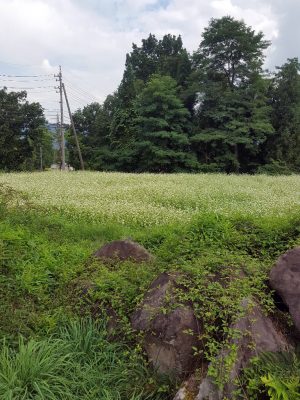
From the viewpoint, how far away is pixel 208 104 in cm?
4509

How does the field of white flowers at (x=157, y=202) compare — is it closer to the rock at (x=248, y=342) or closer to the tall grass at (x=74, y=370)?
the rock at (x=248, y=342)

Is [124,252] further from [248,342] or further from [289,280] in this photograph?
[248,342]

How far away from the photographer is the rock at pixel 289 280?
4016 millimetres

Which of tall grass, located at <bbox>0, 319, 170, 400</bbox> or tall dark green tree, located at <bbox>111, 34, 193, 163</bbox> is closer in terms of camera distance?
tall grass, located at <bbox>0, 319, 170, 400</bbox>

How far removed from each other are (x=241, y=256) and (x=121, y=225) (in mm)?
5404

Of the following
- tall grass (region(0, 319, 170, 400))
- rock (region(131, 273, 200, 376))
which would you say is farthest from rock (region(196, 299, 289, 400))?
tall grass (region(0, 319, 170, 400))

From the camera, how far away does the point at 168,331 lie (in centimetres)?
401

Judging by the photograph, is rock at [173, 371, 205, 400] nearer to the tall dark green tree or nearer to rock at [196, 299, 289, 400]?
rock at [196, 299, 289, 400]

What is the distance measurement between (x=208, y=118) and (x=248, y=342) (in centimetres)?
4355

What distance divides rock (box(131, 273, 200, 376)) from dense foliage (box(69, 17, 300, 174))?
37.4 m

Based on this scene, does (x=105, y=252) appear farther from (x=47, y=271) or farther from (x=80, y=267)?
(x=47, y=271)

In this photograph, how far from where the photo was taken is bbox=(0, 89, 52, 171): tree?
48106 millimetres

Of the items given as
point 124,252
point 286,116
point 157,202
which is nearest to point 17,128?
point 286,116

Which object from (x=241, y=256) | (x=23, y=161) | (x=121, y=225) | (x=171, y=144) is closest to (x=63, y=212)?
(x=121, y=225)
